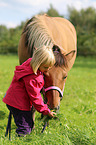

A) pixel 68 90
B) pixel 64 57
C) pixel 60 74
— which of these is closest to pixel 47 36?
pixel 64 57

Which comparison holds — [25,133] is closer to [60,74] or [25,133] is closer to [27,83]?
[27,83]

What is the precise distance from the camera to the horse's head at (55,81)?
8.59 feet

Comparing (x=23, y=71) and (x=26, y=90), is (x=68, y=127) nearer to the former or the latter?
(x=26, y=90)

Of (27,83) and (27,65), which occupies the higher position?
(27,65)

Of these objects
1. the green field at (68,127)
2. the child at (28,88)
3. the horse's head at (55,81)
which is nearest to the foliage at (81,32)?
the green field at (68,127)

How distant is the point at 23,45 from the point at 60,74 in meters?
1.44

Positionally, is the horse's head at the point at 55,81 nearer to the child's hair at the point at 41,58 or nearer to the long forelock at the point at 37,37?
the child's hair at the point at 41,58

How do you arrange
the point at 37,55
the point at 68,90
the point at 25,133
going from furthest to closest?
1. the point at 68,90
2. the point at 25,133
3. the point at 37,55

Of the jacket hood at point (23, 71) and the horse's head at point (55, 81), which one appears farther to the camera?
the horse's head at point (55, 81)

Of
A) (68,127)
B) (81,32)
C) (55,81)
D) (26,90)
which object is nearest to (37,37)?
(55,81)

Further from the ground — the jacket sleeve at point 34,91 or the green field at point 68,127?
the jacket sleeve at point 34,91

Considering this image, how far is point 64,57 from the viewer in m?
2.81

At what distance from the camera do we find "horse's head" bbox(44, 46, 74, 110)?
2.62 meters

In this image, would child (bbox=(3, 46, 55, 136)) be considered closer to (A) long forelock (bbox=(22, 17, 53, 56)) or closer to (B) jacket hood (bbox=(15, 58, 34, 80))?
(B) jacket hood (bbox=(15, 58, 34, 80))
